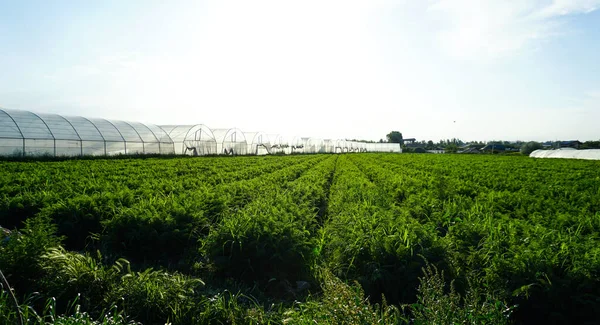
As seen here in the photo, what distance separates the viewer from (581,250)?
3.80m

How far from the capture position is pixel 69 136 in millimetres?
24859

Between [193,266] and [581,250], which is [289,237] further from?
[581,250]

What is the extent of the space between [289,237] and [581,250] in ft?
11.4

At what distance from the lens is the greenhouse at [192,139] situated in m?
35.4

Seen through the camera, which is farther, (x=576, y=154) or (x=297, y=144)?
(x=297, y=144)

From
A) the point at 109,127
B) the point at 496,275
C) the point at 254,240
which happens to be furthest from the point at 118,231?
the point at 109,127

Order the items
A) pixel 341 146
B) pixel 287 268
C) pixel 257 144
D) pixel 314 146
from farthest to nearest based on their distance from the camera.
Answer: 1. pixel 341 146
2. pixel 314 146
3. pixel 257 144
4. pixel 287 268

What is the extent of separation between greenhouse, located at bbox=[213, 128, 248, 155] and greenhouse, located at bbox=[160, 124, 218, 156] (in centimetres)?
137

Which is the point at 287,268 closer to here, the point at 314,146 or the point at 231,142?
the point at 231,142

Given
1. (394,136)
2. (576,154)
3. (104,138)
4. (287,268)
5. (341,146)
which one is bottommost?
(287,268)

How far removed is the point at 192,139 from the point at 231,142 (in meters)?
6.81

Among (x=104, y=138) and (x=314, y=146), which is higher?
(x=104, y=138)

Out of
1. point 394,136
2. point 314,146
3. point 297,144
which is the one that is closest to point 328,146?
point 314,146

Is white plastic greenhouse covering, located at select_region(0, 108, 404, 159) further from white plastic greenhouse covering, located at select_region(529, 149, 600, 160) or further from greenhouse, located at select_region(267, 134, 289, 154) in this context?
white plastic greenhouse covering, located at select_region(529, 149, 600, 160)
